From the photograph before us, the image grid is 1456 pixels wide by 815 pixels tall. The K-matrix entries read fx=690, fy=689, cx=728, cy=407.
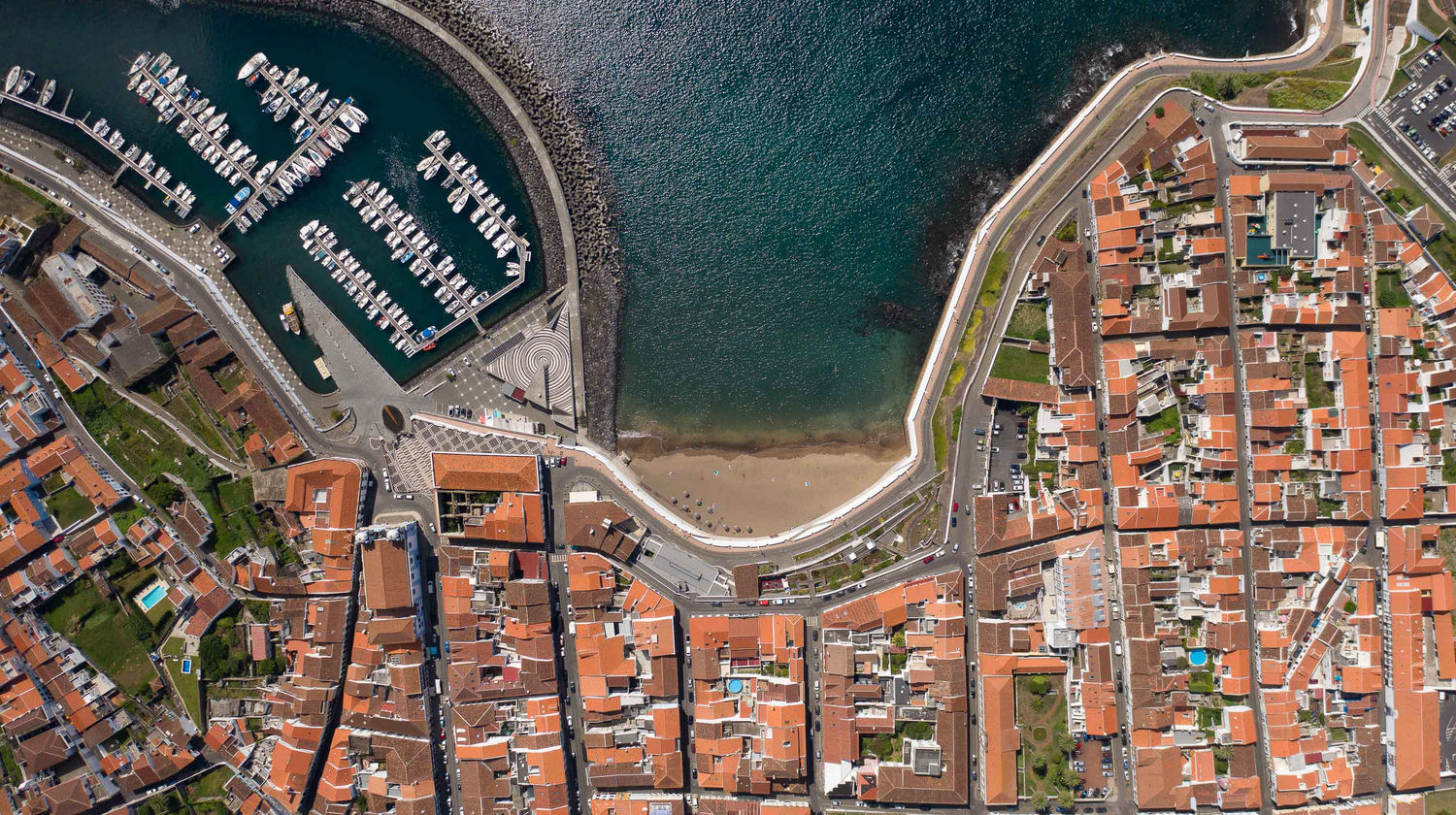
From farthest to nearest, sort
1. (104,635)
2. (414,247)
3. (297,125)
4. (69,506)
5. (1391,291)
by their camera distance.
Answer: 1. (414,247)
2. (297,125)
3. (69,506)
4. (104,635)
5. (1391,291)

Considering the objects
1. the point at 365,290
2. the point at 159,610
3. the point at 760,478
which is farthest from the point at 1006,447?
the point at 159,610

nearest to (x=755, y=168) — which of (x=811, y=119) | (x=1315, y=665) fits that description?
(x=811, y=119)

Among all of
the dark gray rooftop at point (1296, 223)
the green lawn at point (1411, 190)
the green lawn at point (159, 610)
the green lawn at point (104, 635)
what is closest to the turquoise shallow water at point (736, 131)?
the dark gray rooftop at point (1296, 223)

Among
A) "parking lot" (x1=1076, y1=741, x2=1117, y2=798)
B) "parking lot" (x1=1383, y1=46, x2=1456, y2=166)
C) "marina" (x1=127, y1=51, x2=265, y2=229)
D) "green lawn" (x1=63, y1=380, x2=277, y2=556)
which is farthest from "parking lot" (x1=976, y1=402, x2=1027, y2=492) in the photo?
"marina" (x1=127, y1=51, x2=265, y2=229)

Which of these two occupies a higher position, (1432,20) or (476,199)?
(1432,20)

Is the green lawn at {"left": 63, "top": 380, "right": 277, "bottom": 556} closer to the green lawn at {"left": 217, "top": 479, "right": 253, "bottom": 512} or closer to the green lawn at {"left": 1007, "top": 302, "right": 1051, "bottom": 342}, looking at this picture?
the green lawn at {"left": 217, "top": 479, "right": 253, "bottom": 512}

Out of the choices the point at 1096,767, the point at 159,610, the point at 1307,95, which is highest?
the point at 1307,95

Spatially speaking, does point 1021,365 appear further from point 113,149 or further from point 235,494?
point 113,149
